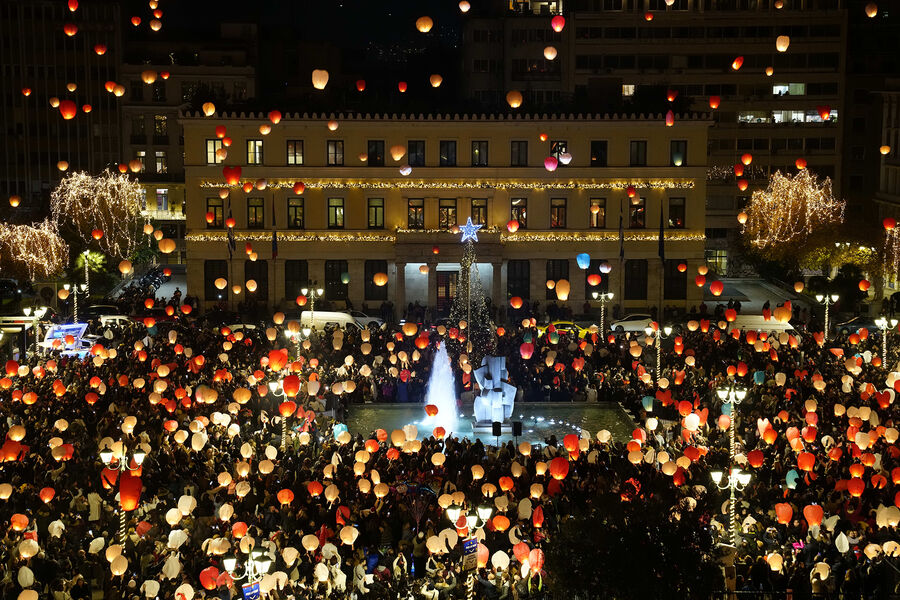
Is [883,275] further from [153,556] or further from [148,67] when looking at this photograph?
[148,67]

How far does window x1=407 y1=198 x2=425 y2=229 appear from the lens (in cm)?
5262

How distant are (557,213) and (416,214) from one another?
19.5ft

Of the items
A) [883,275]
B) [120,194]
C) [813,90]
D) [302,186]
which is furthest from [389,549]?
[813,90]

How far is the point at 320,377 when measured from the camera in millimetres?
35094

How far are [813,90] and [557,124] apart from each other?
2802 centimetres

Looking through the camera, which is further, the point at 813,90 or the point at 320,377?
the point at 813,90

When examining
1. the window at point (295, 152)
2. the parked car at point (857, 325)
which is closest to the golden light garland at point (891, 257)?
the parked car at point (857, 325)

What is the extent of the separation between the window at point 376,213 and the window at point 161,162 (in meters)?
29.2

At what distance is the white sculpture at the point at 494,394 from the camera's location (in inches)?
A: 1293

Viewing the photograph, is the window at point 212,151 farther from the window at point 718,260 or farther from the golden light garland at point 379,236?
the window at point 718,260

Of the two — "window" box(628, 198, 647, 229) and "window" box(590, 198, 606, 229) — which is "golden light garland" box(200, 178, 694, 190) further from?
"window" box(628, 198, 647, 229)

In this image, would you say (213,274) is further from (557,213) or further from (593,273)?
(593,273)

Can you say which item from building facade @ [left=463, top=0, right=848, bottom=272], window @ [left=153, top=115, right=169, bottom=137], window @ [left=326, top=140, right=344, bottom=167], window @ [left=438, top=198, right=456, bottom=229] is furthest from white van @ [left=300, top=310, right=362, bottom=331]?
window @ [left=153, top=115, right=169, bottom=137]

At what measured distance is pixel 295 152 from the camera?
52.3 metres
